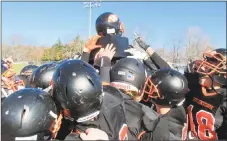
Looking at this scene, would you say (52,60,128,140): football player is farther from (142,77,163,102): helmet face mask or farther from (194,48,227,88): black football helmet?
(194,48,227,88): black football helmet

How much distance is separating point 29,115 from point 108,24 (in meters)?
2.48

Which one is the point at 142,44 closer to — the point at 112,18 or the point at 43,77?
the point at 112,18

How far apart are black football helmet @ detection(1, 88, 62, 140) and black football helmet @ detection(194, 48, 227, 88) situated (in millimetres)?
1647

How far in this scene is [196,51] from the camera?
68.2ft

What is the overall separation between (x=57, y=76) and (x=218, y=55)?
1698mm

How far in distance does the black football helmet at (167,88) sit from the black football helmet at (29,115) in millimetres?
1157

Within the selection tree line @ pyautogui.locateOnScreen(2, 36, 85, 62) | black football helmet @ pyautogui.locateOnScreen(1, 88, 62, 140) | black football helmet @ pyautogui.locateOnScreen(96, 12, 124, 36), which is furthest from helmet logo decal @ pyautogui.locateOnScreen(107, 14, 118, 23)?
tree line @ pyautogui.locateOnScreen(2, 36, 85, 62)

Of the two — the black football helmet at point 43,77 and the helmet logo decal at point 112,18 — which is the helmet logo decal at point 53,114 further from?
the helmet logo decal at point 112,18

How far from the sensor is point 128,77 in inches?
125

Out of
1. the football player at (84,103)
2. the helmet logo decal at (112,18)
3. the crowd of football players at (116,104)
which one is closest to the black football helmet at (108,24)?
the helmet logo decal at (112,18)

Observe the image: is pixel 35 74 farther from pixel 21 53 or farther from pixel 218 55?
pixel 21 53

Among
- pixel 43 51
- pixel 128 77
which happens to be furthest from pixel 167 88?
pixel 43 51

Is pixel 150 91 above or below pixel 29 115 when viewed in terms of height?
above

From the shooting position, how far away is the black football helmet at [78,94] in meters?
2.30
